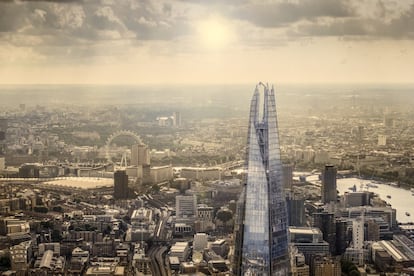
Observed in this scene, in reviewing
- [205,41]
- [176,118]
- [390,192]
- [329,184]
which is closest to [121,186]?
[176,118]

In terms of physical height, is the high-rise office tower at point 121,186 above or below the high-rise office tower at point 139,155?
below

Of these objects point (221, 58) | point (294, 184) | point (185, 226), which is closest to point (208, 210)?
point (185, 226)

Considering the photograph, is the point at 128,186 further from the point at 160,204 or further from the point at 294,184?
the point at 294,184

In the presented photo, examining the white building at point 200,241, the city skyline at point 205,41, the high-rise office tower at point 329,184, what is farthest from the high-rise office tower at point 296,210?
the city skyline at point 205,41

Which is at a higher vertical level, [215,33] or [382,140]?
[215,33]

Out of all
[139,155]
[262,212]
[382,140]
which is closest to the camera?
[262,212]

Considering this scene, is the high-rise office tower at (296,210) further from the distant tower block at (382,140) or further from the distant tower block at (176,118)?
the distant tower block at (176,118)

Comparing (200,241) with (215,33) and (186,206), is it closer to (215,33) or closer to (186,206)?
(186,206)

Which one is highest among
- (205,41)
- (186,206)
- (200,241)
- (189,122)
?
(205,41)
